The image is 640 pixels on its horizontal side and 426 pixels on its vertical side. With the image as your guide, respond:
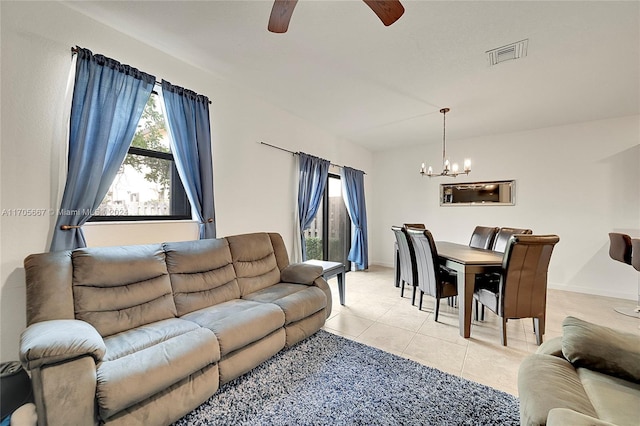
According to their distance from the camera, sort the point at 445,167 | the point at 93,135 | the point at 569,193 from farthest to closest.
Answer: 1. the point at 569,193
2. the point at 445,167
3. the point at 93,135

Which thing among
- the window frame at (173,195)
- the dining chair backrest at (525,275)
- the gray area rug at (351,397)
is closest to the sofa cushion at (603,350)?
the gray area rug at (351,397)

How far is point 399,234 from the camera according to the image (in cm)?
338

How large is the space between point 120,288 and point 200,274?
0.56 metres

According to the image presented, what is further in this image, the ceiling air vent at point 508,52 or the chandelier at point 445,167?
the chandelier at point 445,167

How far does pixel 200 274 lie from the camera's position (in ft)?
7.20

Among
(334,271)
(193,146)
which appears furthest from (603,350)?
(193,146)

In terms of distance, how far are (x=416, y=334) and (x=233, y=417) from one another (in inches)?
71.2

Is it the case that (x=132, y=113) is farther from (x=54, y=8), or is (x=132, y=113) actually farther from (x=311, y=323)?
(x=311, y=323)

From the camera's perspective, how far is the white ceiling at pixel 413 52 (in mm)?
1832

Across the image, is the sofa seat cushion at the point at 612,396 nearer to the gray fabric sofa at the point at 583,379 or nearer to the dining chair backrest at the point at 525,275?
the gray fabric sofa at the point at 583,379

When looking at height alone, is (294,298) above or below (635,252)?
below

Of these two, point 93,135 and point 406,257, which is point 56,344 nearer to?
point 93,135

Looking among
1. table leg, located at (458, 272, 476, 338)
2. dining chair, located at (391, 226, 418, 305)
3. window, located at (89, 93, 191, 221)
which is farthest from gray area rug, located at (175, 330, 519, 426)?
window, located at (89, 93, 191, 221)

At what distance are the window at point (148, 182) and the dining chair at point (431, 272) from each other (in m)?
2.47
